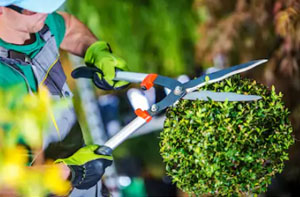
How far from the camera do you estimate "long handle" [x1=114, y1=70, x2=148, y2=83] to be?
4.89ft

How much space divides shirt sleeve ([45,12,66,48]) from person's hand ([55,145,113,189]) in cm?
41

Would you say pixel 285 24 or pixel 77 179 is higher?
pixel 285 24

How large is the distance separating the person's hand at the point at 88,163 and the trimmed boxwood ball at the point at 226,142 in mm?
161

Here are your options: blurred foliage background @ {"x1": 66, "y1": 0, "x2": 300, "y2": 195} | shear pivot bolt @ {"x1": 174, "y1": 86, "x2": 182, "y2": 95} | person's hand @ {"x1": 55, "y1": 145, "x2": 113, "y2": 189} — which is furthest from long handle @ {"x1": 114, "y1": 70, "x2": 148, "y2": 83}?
blurred foliage background @ {"x1": 66, "y1": 0, "x2": 300, "y2": 195}

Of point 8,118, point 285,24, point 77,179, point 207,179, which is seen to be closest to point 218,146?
point 207,179

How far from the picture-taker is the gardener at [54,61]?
139cm

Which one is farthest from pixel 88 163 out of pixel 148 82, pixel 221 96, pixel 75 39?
pixel 75 39

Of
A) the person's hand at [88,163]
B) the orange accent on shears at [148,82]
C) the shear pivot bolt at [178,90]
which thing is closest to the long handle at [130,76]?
the orange accent on shears at [148,82]

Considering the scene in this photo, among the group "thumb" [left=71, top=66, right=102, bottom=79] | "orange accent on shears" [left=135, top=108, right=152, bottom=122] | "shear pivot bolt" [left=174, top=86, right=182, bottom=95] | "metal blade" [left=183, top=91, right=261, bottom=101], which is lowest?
"orange accent on shears" [left=135, top=108, right=152, bottom=122]

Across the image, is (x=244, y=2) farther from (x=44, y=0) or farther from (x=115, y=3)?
(x=44, y=0)

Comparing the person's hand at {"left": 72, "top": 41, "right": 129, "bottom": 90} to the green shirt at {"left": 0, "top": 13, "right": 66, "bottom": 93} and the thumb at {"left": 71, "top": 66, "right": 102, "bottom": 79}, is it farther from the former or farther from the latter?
the green shirt at {"left": 0, "top": 13, "right": 66, "bottom": 93}

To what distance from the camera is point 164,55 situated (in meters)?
2.48

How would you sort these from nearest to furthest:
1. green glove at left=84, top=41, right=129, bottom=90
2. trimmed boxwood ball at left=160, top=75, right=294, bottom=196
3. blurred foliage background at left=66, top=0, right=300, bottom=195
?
trimmed boxwood ball at left=160, top=75, right=294, bottom=196 < green glove at left=84, top=41, right=129, bottom=90 < blurred foliage background at left=66, top=0, right=300, bottom=195

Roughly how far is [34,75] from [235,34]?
1.27 meters
